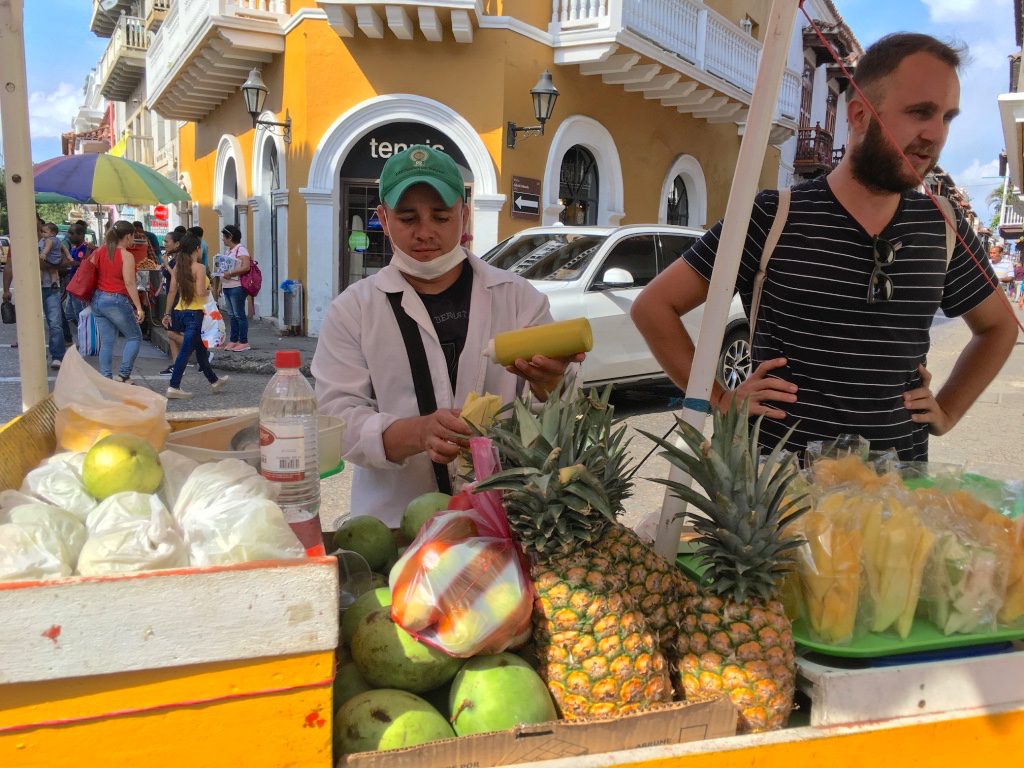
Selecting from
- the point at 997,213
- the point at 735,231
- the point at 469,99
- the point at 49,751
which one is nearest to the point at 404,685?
the point at 49,751

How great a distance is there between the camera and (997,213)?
6962 centimetres

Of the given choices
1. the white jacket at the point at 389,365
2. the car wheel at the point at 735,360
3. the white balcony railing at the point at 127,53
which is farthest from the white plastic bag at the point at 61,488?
the white balcony railing at the point at 127,53

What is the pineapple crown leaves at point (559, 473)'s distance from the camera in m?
1.48

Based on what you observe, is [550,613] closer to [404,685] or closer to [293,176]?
[404,685]

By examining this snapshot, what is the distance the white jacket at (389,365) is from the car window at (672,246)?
6567 millimetres

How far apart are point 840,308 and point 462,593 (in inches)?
55.7

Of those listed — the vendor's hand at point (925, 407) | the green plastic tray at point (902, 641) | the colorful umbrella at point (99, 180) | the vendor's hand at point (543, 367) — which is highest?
the colorful umbrella at point (99, 180)

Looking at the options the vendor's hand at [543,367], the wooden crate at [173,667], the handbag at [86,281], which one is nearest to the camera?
the wooden crate at [173,667]

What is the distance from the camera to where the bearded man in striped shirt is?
2080 mm

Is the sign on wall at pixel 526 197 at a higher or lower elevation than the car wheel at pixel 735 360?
higher

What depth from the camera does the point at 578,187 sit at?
49.5 feet

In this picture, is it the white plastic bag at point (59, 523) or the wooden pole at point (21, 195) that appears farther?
the wooden pole at point (21, 195)

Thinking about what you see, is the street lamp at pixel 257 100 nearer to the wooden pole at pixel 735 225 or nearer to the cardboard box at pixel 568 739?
the wooden pole at pixel 735 225

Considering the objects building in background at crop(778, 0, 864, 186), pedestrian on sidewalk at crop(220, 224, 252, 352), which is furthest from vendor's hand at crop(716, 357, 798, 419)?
building in background at crop(778, 0, 864, 186)
